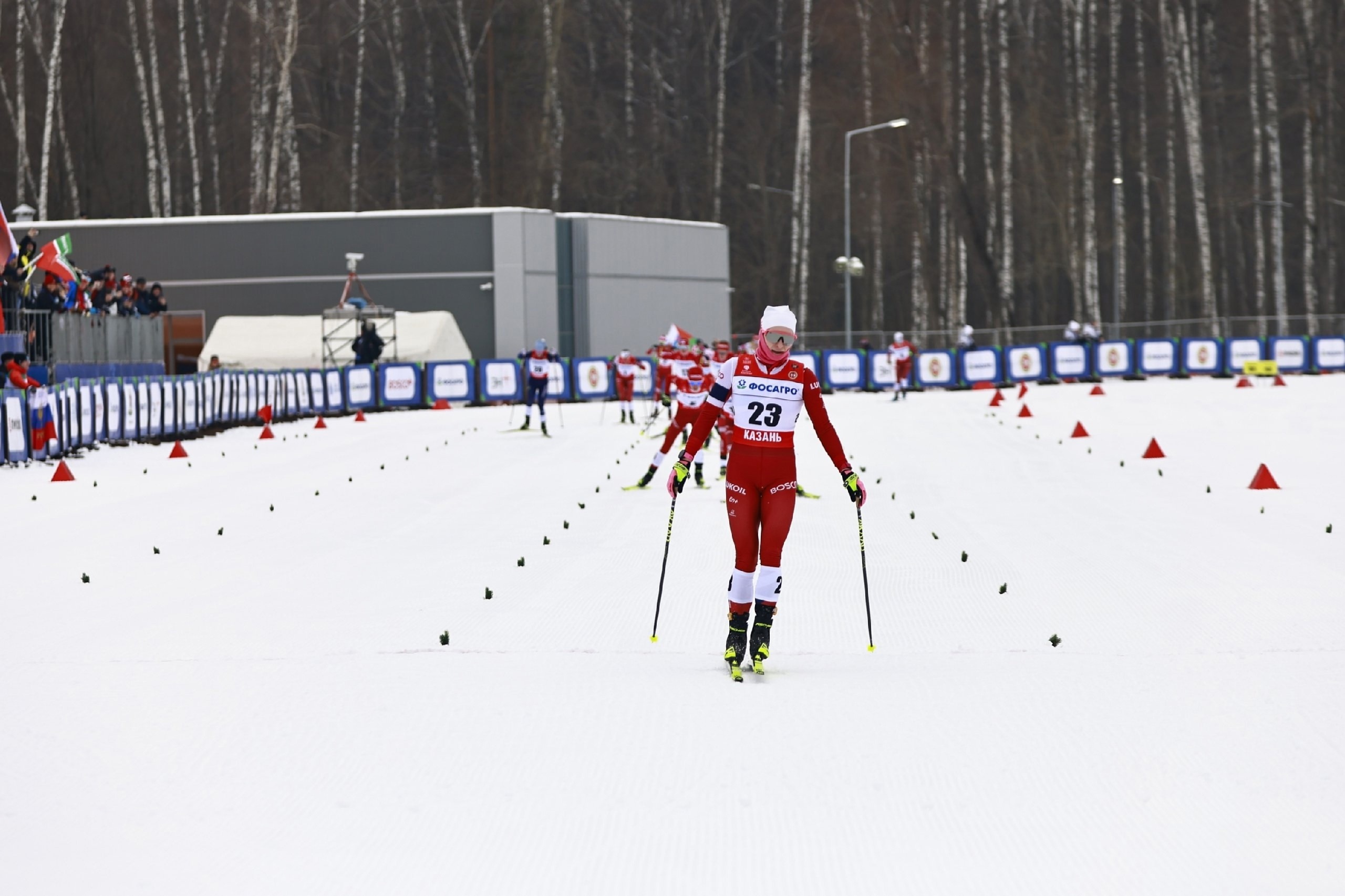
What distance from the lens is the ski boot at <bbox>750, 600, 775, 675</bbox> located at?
8.69 meters

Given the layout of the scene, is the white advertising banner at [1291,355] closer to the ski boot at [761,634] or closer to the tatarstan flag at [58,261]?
the tatarstan flag at [58,261]

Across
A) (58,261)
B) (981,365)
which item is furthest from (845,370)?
(58,261)

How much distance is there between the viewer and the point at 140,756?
700 cm

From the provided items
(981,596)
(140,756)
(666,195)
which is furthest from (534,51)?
(140,756)


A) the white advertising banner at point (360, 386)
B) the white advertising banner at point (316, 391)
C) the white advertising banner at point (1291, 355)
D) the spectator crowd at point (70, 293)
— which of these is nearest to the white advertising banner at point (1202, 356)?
the white advertising banner at point (1291, 355)

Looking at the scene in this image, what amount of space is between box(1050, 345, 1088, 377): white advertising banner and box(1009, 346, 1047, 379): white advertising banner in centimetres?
39

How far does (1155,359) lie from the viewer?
177 ft

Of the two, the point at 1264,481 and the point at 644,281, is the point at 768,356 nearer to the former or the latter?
the point at 1264,481

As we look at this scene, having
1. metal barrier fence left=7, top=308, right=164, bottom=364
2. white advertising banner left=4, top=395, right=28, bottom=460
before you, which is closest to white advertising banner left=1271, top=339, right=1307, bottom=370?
metal barrier fence left=7, top=308, right=164, bottom=364

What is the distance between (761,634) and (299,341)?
39266 mm

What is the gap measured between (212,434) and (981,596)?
22740 mm

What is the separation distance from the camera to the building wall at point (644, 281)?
50.2 meters

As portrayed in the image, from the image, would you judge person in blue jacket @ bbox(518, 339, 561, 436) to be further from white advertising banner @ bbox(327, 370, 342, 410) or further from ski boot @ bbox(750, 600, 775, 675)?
ski boot @ bbox(750, 600, 775, 675)

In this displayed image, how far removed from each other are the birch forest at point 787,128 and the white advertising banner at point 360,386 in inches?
632
